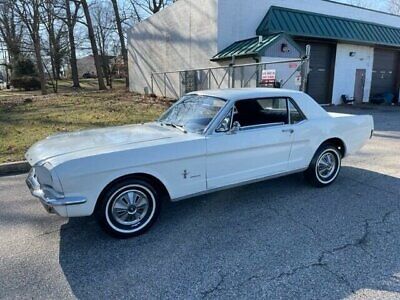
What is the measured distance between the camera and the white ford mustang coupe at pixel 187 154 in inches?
129

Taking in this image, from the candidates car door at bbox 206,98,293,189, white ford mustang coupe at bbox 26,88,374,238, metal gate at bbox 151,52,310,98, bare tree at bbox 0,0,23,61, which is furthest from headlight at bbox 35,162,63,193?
bare tree at bbox 0,0,23,61

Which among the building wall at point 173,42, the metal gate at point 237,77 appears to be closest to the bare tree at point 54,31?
the building wall at point 173,42

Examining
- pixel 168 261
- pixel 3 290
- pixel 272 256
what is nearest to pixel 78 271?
pixel 3 290

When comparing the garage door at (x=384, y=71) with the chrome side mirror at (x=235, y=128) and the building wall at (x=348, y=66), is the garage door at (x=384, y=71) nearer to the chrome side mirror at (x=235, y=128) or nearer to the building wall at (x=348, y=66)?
the building wall at (x=348, y=66)

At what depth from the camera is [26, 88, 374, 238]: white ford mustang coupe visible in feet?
10.7

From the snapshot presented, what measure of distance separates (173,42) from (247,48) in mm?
7299

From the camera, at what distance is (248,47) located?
43.2 ft

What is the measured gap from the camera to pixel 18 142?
7.98 m

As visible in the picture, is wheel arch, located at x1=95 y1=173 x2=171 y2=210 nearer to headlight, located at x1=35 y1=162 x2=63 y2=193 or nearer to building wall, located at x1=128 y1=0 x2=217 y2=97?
headlight, located at x1=35 y1=162 x2=63 y2=193

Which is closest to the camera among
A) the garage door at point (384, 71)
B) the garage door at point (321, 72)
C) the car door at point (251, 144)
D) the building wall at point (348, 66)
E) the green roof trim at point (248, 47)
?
the car door at point (251, 144)

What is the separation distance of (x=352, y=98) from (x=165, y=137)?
17.1 metres

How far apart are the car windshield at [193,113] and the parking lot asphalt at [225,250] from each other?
1112 mm

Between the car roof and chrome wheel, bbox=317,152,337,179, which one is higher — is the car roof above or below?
above

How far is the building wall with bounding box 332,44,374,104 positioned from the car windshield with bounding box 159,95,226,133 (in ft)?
49.0
